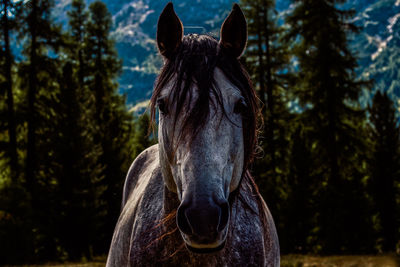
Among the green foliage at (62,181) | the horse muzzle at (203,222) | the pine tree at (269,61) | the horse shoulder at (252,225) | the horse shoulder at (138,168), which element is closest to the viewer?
the horse muzzle at (203,222)

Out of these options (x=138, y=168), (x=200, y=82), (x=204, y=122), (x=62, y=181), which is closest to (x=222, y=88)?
(x=200, y=82)

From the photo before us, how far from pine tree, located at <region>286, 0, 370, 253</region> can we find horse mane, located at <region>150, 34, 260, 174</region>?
14.8 meters

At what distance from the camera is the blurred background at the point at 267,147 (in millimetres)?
13461

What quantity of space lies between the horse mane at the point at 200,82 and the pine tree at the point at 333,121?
48.4ft

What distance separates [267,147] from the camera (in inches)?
676

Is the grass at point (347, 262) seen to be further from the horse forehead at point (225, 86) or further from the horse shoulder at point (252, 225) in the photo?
the horse forehead at point (225, 86)

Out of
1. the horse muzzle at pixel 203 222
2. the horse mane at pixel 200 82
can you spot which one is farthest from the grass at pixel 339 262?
the horse muzzle at pixel 203 222

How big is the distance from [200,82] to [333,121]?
637 inches

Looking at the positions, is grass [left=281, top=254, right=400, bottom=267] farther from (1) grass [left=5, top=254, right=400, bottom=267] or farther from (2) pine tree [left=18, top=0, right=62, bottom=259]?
(2) pine tree [left=18, top=0, right=62, bottom=259]

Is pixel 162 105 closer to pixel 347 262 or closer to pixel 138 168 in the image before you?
pixel 138 168

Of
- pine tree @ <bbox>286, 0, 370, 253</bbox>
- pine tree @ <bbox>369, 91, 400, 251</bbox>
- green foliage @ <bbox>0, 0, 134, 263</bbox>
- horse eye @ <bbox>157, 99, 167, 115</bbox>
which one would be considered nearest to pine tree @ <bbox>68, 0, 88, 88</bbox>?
green foliage @ <bbox>0, 0, 134, 263</bbox>

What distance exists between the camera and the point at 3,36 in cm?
1681

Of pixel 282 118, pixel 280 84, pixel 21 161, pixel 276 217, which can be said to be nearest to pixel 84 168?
pixel 21 161

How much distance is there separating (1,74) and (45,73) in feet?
6.83
